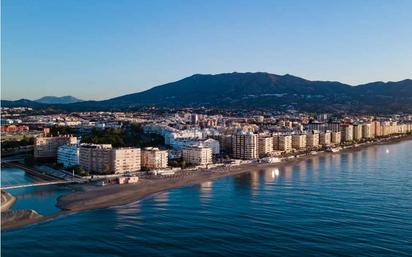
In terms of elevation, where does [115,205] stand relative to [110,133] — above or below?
below

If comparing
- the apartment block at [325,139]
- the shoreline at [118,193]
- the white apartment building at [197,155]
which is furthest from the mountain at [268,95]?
the shoreline at [118,193]

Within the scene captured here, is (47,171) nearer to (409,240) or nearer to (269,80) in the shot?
(409,240)

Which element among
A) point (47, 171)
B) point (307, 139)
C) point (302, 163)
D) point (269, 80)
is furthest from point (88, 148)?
point (269, 80)

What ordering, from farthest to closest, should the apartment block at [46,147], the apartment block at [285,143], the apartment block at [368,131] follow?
the apartment block at [368,131], the apartment block at [285,143], the apartment block at [46,147]

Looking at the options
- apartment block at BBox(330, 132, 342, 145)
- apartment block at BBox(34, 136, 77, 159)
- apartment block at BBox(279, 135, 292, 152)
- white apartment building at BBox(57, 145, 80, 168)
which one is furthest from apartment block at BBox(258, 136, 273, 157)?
white apartment building at BBox(57, 145, 80, 168)

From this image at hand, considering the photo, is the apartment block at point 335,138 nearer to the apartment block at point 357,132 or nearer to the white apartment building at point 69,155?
the apartment block at point 357,132

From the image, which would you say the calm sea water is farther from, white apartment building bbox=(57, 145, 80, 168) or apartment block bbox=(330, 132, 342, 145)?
apartment block bbox=(330, 132, 342, 145)

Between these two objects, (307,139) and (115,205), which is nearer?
(115,205)
